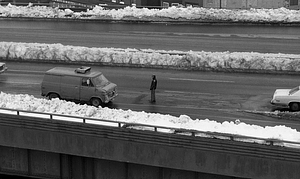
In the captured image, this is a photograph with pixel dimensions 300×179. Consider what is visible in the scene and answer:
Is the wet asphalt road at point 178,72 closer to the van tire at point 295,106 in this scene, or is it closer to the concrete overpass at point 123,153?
the van tire at point 295,106

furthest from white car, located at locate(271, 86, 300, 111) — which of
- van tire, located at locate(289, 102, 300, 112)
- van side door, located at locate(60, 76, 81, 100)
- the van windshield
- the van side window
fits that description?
van side door, located at locate(60, 76, 81, 100)

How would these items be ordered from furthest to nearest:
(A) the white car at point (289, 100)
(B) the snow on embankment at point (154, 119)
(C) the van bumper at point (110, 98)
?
1. (C) the van bumper at point (110, 98)
2. (A) the white car at point (289, 100)
3. (B) the snow on embankment at point (154, 119)

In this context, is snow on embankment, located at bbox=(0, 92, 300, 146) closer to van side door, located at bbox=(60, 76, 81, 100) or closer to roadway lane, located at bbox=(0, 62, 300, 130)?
van side door, located at bbox=(60, 76, 81, 100)

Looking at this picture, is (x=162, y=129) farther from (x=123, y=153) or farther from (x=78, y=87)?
(x=78, y=87)

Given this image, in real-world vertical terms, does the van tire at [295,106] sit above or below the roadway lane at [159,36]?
below

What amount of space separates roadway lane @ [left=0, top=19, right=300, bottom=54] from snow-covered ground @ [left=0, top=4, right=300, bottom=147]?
1036mm

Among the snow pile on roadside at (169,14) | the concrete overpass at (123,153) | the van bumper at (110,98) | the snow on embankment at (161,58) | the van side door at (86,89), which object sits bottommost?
the concrete overpass at (123,153)

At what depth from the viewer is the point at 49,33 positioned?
3919 cm

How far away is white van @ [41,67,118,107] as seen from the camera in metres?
21.5

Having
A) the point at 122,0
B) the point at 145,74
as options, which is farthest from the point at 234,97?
the point at 122,0

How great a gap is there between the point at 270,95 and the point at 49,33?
878 inches

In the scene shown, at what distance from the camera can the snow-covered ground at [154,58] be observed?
55.8 ft

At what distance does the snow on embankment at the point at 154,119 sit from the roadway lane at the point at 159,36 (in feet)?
50.1

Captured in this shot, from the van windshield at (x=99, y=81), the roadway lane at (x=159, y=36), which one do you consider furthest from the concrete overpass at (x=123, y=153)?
the roadway lane at (x=159, y=36)
